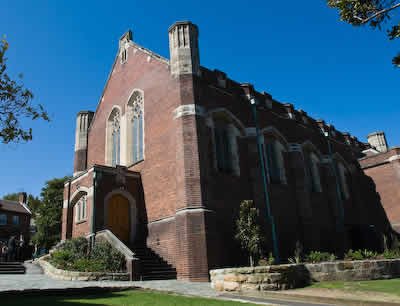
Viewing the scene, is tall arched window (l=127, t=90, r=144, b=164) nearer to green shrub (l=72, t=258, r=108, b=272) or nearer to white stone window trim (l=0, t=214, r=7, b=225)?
green shrub (l=72, t=258, r=108, b=272)

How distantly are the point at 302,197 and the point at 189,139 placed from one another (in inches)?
355

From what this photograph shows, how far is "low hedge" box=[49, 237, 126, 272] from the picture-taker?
13.8 meters

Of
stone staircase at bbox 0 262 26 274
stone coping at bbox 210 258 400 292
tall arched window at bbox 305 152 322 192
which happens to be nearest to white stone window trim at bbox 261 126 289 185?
tall arched window at bbox 305 152 322 192

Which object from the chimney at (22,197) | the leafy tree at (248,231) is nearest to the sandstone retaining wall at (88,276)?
the leafy tree at (248,231)

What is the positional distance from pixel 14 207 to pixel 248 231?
140ft

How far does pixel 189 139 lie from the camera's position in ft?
53.4

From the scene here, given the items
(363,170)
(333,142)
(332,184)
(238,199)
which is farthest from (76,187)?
(363,170)

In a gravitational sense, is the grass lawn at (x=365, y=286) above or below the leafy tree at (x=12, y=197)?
below

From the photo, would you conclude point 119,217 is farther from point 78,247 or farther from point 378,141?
point 378,141

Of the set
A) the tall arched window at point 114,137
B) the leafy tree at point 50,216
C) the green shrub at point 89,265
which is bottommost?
the green shrub at point 89,265

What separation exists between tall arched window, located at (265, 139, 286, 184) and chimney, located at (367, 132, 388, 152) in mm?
20677

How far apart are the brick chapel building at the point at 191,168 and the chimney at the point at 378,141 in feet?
48.1

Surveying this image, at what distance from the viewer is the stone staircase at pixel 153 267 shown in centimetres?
1440

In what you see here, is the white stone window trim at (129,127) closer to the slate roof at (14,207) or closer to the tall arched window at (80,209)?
the tall arched window at (80,209)
